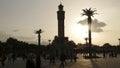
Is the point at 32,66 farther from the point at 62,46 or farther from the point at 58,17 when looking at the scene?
the point at 58,17

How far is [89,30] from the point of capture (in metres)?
86.0

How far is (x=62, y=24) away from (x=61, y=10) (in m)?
5.24

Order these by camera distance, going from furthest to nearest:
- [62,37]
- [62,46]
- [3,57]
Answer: [62,37], [62,46], [3,57]

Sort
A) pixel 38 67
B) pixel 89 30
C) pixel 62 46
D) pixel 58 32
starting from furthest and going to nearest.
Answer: pixel 58 32 → pixel 62 46 → pixel 89 30 → pixel 38 67

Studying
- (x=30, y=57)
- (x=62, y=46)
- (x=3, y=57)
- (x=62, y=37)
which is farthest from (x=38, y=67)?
(x=62, y=37)

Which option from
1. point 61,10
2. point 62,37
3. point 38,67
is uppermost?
point 61,10

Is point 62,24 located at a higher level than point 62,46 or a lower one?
higher

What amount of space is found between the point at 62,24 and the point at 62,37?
6.99 m

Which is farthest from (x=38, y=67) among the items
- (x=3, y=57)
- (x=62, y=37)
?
(x=62, y=37)

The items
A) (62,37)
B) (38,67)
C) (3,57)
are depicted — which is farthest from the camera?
(62,37)

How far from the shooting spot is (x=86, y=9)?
9144 cm

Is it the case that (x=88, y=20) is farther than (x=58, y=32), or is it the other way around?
(x=58, y=32)

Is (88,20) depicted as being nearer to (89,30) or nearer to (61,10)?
(89,30)

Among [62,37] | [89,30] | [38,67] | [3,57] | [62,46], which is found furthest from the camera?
[62,37]
